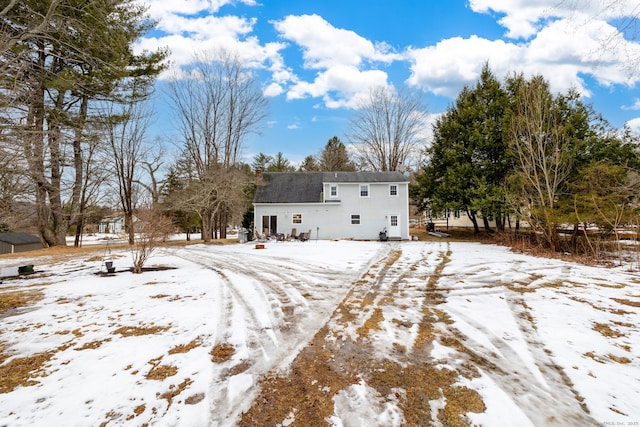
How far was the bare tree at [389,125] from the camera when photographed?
1080 inches

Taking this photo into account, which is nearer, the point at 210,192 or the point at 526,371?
the point at 526,371

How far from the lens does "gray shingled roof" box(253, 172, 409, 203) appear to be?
2062 cm

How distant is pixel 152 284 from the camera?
710cm

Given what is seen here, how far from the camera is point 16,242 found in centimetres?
2836

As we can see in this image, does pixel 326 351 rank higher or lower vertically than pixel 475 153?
lower

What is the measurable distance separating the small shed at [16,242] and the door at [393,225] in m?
36.3

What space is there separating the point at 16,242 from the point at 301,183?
31.2m

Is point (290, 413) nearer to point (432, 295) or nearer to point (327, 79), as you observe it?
point (432, 295)

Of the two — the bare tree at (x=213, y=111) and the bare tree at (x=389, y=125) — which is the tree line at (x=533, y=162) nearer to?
the bare tree at (x=389, y=125)

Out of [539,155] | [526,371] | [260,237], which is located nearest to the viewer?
[526,371]

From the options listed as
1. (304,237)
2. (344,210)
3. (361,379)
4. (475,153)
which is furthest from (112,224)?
(361,379)

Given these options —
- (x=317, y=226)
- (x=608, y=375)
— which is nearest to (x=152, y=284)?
(x=608, y=375)

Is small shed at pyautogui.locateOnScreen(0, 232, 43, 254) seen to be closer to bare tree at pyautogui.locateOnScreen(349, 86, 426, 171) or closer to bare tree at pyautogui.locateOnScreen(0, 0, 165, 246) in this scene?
bare tree at pyautogui.locateOnScreen(0, 0, 165, 246)

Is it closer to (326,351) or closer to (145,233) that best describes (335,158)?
(145,233)
